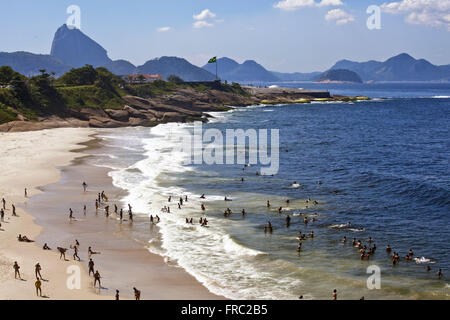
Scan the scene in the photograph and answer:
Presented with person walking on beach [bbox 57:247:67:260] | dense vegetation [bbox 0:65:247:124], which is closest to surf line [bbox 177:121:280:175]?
dense vegetation [bbox 0:65:247:124]

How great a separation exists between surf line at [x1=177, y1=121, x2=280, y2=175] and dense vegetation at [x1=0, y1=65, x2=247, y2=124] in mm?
34479

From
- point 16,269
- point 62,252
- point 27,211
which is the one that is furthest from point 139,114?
point 16,269

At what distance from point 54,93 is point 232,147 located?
59.2 meters

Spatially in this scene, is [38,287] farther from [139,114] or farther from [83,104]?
[83,104]

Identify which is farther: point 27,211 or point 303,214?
point 303,214

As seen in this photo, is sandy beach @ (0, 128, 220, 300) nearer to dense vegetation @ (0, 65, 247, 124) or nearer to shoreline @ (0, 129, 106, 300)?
shoreline @ (0, 129, 106, 300)

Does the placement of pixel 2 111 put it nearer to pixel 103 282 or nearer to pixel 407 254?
pixel 103 282

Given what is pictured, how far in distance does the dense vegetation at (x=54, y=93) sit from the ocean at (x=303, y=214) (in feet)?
108

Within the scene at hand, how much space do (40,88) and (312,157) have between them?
77.6 meters

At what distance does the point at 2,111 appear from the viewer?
327 ft

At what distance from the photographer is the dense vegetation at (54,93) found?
107744 millimetres

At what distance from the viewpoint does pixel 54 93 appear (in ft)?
390

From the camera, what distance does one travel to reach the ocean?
94.0 ft

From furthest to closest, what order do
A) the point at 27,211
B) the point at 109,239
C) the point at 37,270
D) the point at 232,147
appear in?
the point at 232,147 → the point at 27,211 → the point at 109,239 → the point at 37,270
